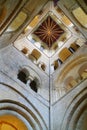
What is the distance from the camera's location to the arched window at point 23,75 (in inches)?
431

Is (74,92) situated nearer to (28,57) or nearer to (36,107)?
(36,107)

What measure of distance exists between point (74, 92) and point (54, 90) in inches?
64.3

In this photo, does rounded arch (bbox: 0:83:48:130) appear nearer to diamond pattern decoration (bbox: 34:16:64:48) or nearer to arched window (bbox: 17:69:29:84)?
arched window (bbox: 17:69:29:84)

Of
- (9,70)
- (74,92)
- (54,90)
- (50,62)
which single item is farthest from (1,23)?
(50,62)

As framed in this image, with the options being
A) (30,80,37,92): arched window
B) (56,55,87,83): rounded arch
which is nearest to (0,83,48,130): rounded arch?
(30,80,37,92): arched window

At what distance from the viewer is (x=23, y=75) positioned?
11.2m

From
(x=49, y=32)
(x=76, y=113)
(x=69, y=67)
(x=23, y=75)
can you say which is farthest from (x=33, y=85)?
(x=49, y=32)

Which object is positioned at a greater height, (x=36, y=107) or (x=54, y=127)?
(x=36, y=107)

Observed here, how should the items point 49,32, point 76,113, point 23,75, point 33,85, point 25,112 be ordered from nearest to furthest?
point 76,113 < point 25,112 < point 23,75 < point 33,85 < point 49,32

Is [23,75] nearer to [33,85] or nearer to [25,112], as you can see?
[33,85]

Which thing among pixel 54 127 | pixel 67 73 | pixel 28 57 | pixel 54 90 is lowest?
pixel 54 127

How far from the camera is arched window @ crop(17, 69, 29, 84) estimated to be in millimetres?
10945

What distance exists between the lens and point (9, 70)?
10.2 meters

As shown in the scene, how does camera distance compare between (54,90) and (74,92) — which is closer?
(74,92)
